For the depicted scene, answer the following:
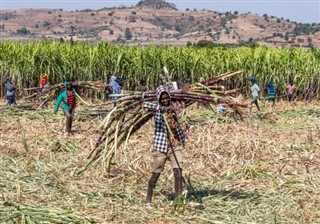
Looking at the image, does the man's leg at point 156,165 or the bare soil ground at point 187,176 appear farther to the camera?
the man's leg at point 156,165

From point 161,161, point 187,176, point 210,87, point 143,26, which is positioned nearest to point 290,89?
point 187,176

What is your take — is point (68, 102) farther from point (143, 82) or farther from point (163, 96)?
point (143, 82)

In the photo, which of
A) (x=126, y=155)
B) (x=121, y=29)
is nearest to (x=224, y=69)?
(x=126, y=155)

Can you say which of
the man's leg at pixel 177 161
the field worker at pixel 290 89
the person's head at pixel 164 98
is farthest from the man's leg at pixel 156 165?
the field worker at pixel 290 89

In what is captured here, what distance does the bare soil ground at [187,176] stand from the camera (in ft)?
23.9

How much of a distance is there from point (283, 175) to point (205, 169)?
1317 millimetres

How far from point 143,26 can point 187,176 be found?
168m

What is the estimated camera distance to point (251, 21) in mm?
173625

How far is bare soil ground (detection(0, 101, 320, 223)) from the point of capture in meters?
7.29

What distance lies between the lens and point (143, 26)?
6885 inches

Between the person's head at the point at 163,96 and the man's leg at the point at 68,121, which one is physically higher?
the person's head at the point at 163,96

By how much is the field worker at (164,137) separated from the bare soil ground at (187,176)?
1.50 ft

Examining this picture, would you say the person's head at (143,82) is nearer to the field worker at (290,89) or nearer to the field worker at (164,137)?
the field worker at (290,89)

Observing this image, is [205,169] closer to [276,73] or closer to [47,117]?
[47,117]
